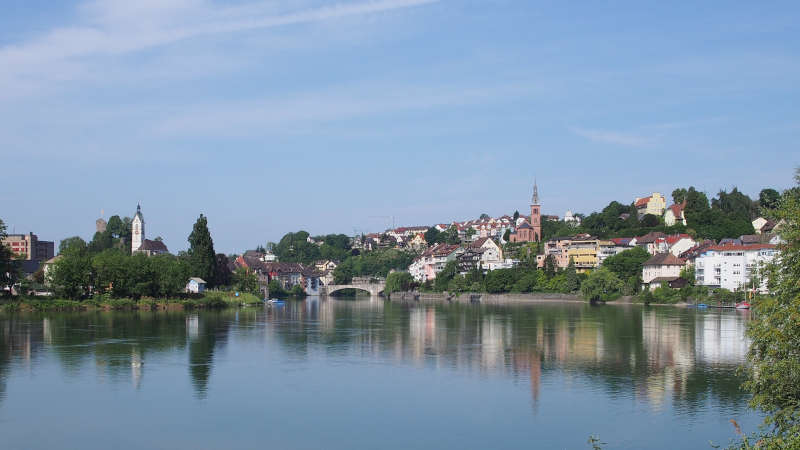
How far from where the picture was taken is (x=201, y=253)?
69.1 meters

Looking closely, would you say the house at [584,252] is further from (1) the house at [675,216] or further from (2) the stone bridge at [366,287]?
(2) the stone bridge at [366,287]

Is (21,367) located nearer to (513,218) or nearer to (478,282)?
(478,282)

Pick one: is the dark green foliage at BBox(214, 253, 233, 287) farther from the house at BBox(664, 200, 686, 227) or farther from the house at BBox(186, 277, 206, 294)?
the house at BBox(664, 200, 686, 227)

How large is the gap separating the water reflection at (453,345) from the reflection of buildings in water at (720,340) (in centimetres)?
5

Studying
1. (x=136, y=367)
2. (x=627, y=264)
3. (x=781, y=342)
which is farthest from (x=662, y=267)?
(x=781, y=342)

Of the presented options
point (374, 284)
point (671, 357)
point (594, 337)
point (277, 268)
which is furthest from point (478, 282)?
point (671, 357)

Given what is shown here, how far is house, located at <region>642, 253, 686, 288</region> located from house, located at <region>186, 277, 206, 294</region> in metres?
44.3

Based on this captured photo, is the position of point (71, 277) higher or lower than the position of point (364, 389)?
higher

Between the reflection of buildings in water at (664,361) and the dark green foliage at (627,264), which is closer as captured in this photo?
the reflection of buildings in water at (664,361)

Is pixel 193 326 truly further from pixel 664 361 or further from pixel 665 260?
pixel 665 260

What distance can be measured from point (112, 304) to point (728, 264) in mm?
53876

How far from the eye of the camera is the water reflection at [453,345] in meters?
26.0

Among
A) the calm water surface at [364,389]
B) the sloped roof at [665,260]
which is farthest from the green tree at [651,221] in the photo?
the calm water surface at [364,389]

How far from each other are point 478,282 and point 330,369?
7266cm
